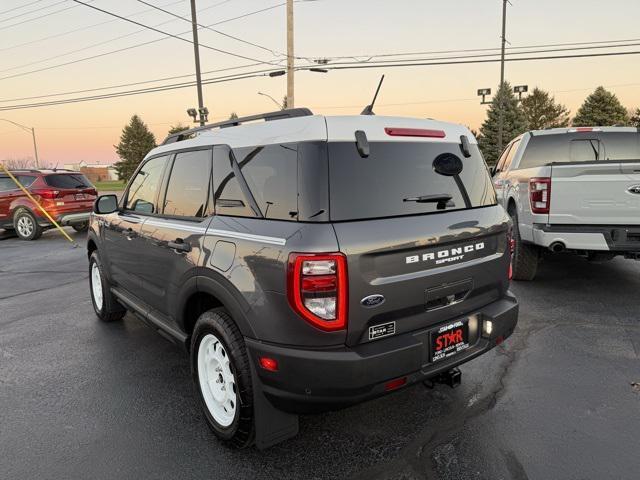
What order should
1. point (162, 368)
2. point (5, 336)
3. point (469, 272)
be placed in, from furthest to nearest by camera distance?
point (5, 336), point (162, 368), point (469, 272)

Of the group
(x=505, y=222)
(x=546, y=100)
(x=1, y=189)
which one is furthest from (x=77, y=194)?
(x=546, y=100)

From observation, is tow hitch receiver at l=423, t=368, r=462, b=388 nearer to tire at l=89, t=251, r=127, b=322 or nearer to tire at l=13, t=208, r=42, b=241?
tire at l=89, t=251, r=127, b=322

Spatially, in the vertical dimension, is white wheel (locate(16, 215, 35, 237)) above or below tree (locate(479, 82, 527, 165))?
below

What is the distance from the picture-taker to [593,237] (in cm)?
509

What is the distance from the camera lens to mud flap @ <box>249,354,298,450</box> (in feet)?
7.79

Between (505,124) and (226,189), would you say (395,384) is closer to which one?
(226,189)

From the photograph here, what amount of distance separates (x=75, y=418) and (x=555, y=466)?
3.03 m

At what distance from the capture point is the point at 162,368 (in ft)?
12.6

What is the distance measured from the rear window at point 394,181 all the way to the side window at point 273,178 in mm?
204

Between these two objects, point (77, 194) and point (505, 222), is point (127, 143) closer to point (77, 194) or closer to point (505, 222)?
point (77, 194)

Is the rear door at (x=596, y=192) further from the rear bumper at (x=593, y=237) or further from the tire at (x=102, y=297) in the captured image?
the tire at (x=102, y=297)

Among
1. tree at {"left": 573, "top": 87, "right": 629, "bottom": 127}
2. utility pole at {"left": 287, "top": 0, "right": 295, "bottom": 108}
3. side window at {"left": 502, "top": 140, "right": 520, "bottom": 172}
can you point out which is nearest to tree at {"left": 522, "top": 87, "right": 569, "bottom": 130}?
tree at {"left": 573, "top": 87, "right": 629, "bottom": 127}

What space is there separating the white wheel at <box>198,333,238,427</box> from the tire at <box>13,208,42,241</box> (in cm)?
1153

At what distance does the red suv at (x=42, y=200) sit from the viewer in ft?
38.8
